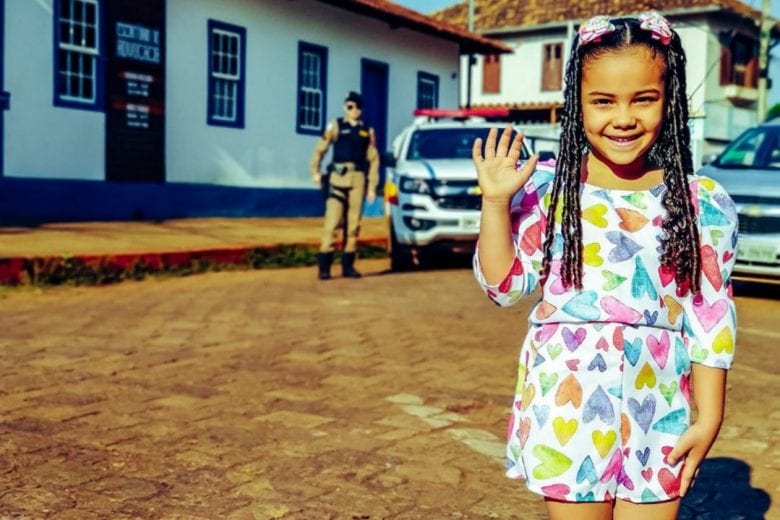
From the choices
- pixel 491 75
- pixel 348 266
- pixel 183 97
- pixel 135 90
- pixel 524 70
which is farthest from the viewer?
pixel 491 75

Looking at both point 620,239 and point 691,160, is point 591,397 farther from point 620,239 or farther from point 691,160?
point 691,160

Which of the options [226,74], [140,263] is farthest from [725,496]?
[226,74]

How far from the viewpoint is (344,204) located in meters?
11.1

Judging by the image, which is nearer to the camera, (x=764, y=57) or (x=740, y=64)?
(x=764, y=57)

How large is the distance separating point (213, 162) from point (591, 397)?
16100 mm

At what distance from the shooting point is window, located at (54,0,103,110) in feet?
48.5

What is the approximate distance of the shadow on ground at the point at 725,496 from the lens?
149 inches

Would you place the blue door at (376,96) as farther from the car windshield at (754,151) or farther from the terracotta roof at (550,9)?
the terracotta roof at (550,9)

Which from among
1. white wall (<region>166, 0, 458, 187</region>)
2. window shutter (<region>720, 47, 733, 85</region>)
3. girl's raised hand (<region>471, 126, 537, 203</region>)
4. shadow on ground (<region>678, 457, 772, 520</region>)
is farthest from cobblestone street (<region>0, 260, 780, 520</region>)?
window shutter (<region>720, 47, 733, 85</region>)

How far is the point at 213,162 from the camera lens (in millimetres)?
17828

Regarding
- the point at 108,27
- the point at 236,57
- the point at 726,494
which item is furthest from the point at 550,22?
the point at 726,494

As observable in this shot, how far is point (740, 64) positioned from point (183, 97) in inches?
1037

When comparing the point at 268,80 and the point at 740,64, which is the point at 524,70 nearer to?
the point at 740,64

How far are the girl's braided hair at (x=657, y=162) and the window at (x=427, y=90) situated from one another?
21.4 metres
